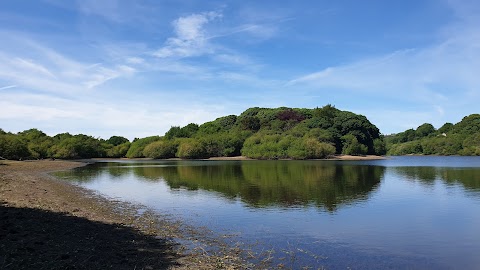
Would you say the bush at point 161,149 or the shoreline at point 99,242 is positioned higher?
the bush at point 161,149

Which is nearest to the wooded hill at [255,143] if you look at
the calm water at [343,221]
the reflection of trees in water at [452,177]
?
the reflection of trees in water at [452,177]

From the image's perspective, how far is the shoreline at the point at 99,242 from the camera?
39.5 ft

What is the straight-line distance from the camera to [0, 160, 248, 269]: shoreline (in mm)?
12031

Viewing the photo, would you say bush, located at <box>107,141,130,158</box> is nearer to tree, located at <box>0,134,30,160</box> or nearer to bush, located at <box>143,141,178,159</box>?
bush, located at <box>143,141,178,159</box>

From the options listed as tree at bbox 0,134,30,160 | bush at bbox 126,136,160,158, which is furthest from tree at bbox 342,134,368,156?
tree at bbox 0,134,30,160

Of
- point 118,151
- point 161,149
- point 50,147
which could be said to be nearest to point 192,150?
point 161,149

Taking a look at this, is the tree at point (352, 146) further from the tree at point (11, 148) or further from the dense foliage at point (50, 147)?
the tree at point (11, 148)

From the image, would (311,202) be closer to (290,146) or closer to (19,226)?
(19,226)

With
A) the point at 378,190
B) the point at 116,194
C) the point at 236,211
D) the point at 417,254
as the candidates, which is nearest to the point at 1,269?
the point at 417,254

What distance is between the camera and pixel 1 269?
990cm

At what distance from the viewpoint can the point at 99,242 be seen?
49.3ft

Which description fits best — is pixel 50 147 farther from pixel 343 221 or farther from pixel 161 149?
pixel 343 221

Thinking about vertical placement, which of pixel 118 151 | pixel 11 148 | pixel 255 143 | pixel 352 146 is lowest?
pixel 11 148

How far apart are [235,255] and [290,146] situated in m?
128
